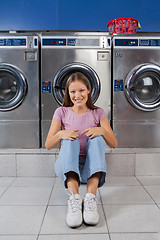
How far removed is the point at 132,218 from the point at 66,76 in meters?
1.53

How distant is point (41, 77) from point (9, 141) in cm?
77

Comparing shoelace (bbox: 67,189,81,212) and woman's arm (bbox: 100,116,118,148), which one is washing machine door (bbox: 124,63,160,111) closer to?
woman's arm (bbox: 100,116,118,148)

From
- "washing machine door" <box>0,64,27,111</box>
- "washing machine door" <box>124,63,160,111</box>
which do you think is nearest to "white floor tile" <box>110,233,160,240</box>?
"washing machine door" <box>124,63,160,111</box>

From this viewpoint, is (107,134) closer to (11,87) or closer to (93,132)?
(93,132)

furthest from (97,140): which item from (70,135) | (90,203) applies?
(90,203)

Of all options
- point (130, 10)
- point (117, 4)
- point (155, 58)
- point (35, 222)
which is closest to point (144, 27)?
point (130, 10)

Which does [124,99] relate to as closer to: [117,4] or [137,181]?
[137,181]

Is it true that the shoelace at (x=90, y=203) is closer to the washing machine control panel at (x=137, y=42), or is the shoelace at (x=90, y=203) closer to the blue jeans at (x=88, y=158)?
the blue jeans at (x=88, y=158)

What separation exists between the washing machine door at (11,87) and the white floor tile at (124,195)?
126 cm

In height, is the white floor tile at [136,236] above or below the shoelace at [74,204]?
below

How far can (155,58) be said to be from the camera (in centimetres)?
229

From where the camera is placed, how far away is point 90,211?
4.05 ft

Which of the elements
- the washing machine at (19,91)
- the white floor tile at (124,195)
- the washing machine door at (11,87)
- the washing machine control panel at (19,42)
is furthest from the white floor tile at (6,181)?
the washing machine control panel at (19,42)

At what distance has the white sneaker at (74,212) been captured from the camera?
3.87 ft
